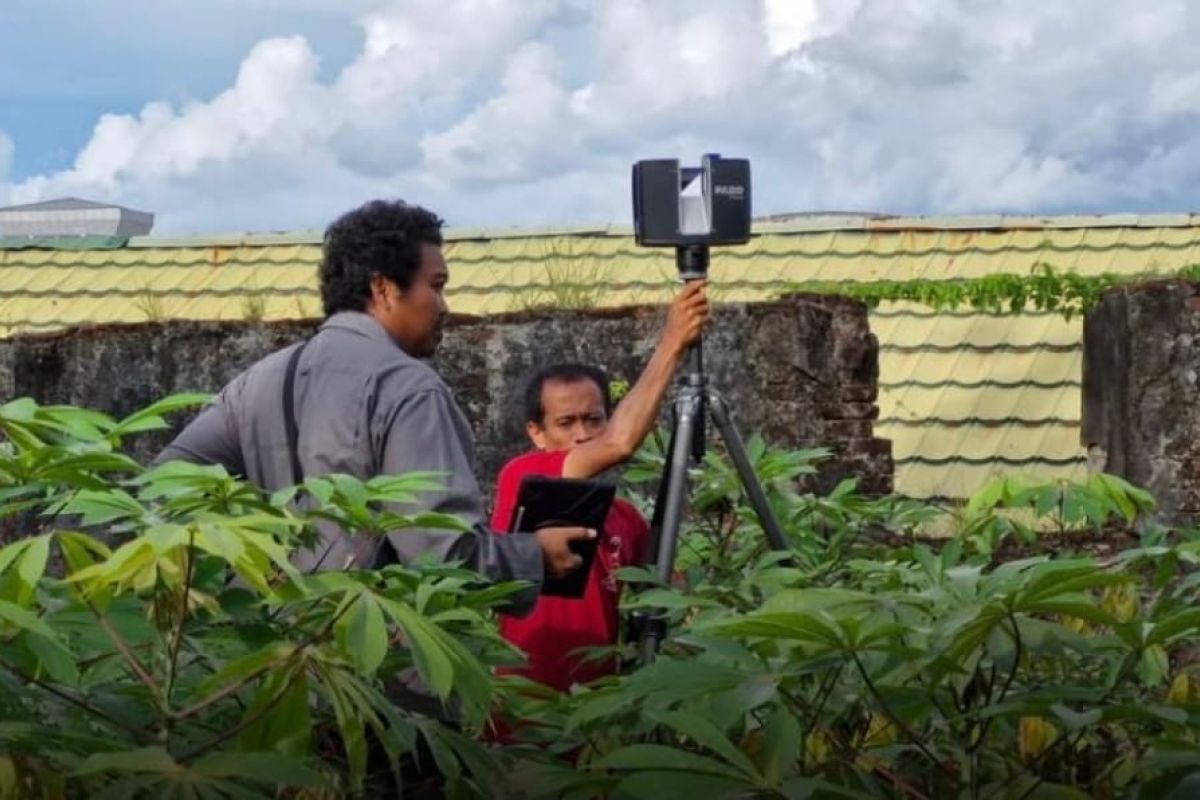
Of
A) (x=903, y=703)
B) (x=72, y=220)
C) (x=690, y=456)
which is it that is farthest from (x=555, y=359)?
(x=72, y=220)

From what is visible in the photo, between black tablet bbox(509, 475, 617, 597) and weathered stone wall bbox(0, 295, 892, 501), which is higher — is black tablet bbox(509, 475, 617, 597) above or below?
below

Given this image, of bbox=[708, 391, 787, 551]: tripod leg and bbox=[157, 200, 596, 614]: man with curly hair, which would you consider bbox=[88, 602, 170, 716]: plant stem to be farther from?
bbox=[708, 391, 787, 551]: tripod leg

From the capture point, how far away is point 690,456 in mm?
4270

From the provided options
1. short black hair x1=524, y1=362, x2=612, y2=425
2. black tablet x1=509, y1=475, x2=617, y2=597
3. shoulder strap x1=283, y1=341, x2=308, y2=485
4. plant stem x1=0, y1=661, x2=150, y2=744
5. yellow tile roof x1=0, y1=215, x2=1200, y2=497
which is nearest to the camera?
plant stem x1=0, y1=661, x2=150, y2=744

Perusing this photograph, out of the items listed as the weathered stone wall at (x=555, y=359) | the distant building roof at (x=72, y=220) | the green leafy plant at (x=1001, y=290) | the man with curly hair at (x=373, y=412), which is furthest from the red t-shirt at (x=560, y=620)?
the distant building roof at (x=72, y=220)

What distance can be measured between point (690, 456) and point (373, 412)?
982mm

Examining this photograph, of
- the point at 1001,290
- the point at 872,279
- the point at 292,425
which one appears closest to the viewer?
the point at 292,425

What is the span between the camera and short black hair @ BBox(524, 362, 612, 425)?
4465mm

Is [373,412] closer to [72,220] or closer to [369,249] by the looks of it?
[369,249]

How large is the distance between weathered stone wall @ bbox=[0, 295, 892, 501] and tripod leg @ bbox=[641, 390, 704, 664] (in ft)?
8.02

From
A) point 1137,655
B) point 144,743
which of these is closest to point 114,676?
point 144,743

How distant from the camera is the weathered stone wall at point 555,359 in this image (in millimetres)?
6910

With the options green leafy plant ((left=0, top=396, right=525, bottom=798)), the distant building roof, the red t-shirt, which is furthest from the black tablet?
the distant building roof

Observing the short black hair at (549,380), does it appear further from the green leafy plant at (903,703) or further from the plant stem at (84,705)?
the plant stem at (84,705)
